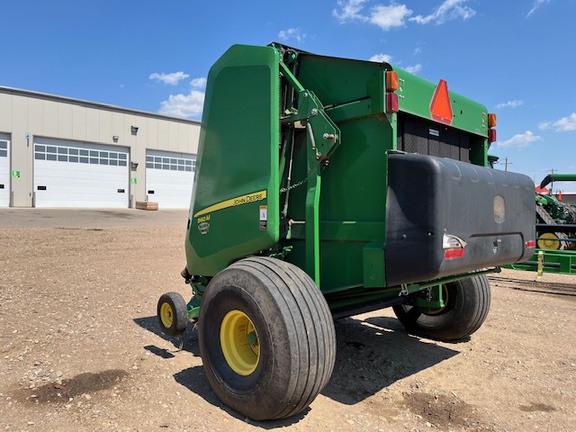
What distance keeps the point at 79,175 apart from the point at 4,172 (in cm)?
377

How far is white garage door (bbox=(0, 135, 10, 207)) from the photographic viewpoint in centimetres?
2495

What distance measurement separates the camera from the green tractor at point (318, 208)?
9.55ft

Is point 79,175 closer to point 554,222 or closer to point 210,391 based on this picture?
point 554,222

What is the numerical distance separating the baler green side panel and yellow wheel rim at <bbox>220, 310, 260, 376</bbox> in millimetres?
596

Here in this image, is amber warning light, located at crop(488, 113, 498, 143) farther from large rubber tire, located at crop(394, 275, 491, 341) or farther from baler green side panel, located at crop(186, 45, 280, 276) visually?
baler green side panel, located at crop(186, 45, 280, 276)

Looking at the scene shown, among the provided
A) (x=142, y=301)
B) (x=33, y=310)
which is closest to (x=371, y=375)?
(x=142, y=301)

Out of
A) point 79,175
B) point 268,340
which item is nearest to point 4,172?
point 79,175

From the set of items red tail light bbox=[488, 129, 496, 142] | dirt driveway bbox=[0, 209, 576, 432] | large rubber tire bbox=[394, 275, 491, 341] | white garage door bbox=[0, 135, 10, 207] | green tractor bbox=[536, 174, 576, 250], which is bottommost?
dirt driveway bbox=[0, 209, 576, 432]

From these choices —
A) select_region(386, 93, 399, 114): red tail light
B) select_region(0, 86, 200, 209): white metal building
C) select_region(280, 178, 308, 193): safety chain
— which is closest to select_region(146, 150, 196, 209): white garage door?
select_region(0, 86, 200, 209): white metal building

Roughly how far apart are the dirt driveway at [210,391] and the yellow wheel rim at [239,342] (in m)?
0.31

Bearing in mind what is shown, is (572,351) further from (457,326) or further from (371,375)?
(371,375)

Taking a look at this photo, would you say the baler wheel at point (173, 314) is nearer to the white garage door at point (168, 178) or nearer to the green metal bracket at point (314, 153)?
the green metal bracket at point (314, 153)

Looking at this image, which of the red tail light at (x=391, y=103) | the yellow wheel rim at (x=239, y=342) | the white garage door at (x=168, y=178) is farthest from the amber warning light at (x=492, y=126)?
the white garage door at (x=168, y=178)

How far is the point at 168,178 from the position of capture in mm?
31797
